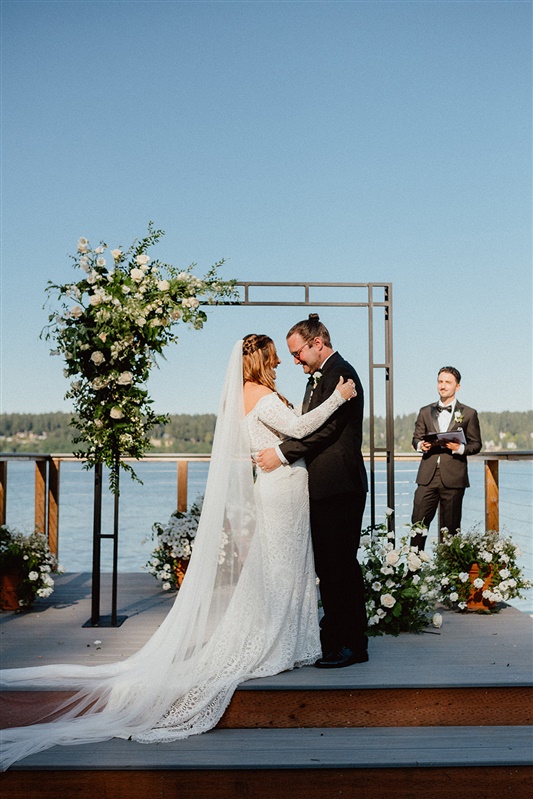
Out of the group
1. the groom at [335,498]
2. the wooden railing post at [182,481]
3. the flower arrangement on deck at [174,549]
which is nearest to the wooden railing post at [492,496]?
the flower arrangement on deck at [174,549]

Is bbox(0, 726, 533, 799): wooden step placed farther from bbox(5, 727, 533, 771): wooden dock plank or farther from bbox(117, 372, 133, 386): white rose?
bbox(117, 372, 133, 386): white rose

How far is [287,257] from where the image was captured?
90.5 feet

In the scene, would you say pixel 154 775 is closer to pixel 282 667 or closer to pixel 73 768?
pixel 73 768

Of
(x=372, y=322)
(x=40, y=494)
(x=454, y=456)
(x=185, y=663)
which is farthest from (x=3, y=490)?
(x=454, y=456)

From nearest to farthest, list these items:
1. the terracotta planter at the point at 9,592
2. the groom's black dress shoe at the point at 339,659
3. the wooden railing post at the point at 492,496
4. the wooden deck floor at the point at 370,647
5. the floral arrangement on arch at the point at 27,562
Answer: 1. the wooden deck floor at the point at 370,647
2. the groom's black dress shoe at the point at 339,659
3. the floral arrangement on arch at the point at 27,562
4. the terracotta planter at the point at 9,592
5. the wooden railing post at the point at 492,496

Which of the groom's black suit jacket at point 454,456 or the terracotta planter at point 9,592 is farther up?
the groom's black suit jacket at point 454,456

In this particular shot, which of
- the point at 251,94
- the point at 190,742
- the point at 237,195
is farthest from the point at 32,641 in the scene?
the point at 237,195

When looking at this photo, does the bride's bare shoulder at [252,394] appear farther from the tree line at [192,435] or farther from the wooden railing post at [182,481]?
the wooden railing post at [182,481]

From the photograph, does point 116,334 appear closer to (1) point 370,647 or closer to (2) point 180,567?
(2) point 180,567

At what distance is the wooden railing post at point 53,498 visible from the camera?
6.66m

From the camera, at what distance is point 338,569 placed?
3.53 m

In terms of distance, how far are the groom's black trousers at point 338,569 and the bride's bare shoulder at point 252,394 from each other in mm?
521

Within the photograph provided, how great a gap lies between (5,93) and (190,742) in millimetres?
14786

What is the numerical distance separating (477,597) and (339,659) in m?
1.77
